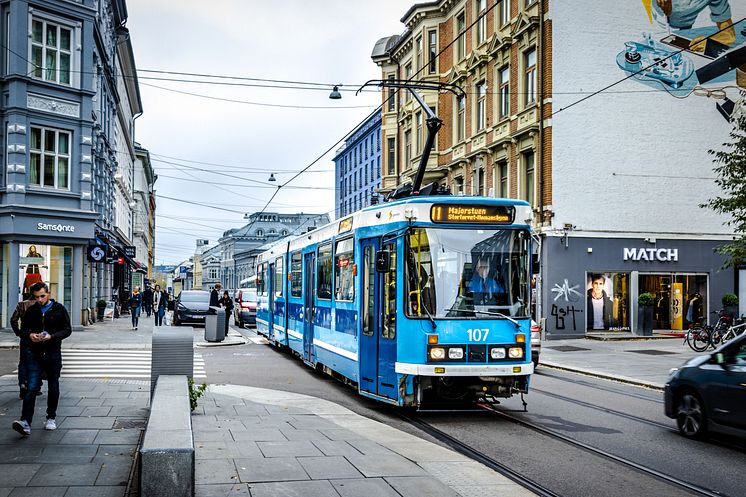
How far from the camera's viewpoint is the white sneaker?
347 inches

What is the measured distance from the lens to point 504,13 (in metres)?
32.9

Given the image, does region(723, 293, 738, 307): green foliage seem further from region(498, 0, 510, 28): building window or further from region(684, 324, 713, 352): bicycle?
region(498, 0, 510, 28): building window

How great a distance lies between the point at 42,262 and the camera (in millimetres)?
28469

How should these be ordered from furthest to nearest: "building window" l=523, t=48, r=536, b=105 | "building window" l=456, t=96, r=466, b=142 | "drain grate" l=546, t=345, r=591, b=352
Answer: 1. "building window" l=456, t=96, r=466, b=142
2. "building window" l=523, t=48, r=536, b=105
3. "drain grate" l=546, t=345, r=591, b=352

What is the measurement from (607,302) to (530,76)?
8.99m

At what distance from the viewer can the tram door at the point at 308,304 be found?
686 inches

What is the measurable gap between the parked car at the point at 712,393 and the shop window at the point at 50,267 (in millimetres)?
22679

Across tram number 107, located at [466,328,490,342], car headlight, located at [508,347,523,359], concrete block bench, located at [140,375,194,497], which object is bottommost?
concrete block bench, located at [140,375,194,497]

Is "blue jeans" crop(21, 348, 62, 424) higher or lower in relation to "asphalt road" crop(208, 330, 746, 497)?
higher

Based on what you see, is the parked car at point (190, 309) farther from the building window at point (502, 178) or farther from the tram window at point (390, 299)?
the tram window at point (390, 299)

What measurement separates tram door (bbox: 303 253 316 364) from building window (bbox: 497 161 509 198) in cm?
1612

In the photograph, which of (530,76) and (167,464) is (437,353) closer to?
(167,464)

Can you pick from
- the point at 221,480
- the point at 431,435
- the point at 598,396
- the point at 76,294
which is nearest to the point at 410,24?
the point at 76,294

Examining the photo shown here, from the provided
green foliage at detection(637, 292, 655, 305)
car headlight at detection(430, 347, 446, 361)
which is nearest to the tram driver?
car headlight at detection(430, 347, 446, 361)
